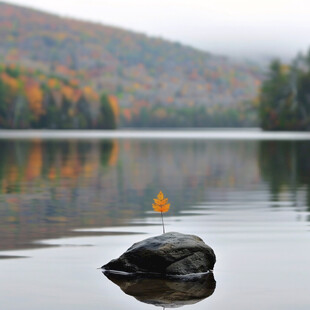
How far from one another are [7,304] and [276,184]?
941 inches

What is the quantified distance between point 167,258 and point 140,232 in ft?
16.7

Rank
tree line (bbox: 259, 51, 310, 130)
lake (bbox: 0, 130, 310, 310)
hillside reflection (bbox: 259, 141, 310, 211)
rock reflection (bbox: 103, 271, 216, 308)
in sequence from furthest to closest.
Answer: tree line (bbox: 259, 51, 310, 130) → hillside reflection (bbox: 259, 141, 310, 211) → lake (bbox: 0, 130, 310, 310) → rock reflection (bbox: 103, 271, 216, 308)

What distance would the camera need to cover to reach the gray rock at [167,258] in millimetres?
12930

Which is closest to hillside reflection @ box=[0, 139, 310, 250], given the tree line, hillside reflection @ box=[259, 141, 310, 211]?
hillside reflection @ box=[259, 141, 310, 211]

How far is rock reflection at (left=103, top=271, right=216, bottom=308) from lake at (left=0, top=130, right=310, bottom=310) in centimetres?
6

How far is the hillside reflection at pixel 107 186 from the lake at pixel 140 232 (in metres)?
0.04

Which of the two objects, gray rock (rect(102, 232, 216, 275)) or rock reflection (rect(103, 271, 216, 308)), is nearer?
rock reflection (rect(103, 271, 216, 308))

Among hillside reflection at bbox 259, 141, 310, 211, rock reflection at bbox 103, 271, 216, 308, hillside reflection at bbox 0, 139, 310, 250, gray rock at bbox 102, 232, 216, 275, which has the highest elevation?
gray rock at bbox 102, 232, 216, 275

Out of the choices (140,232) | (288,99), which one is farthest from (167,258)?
(288,99)

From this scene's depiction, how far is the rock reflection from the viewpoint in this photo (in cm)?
1109

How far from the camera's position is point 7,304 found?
10.8 metres

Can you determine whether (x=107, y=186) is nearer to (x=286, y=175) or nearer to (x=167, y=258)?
(x=286, y=175)

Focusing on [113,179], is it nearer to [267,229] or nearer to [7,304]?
[267,229]

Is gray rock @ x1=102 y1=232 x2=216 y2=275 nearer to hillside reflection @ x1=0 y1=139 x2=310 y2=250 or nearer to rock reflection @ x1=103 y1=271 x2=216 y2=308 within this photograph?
rock reflection @ x1=103 y1=271 x2=216 y2=308
